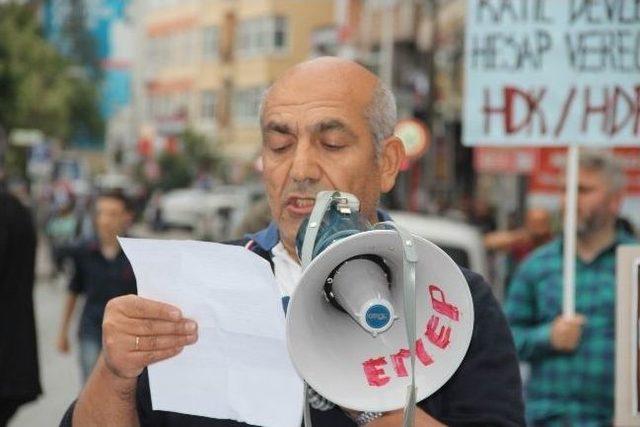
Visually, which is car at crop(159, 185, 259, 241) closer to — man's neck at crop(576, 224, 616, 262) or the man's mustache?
man's neck at crop(576, 224, 616, 262)

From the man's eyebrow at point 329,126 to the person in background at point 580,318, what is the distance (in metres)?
2.59

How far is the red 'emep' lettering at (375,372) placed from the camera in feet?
7.59

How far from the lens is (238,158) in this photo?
61031mm

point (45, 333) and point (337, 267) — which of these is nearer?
point (337, 267)

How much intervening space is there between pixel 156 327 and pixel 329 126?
516 mm

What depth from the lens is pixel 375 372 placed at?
7.66ft

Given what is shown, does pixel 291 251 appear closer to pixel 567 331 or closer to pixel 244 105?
pixel 567 331

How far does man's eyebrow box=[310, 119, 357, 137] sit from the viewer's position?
2.53 metres

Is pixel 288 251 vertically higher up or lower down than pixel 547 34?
lower down

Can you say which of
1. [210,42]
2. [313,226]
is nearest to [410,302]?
[313,226]

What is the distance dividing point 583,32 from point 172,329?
3.48 metres

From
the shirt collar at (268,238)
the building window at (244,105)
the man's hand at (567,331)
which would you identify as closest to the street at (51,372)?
the man's hand at (567,331)

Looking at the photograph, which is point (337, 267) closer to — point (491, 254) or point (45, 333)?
point (45, 333)

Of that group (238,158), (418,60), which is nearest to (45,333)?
(418,60)
